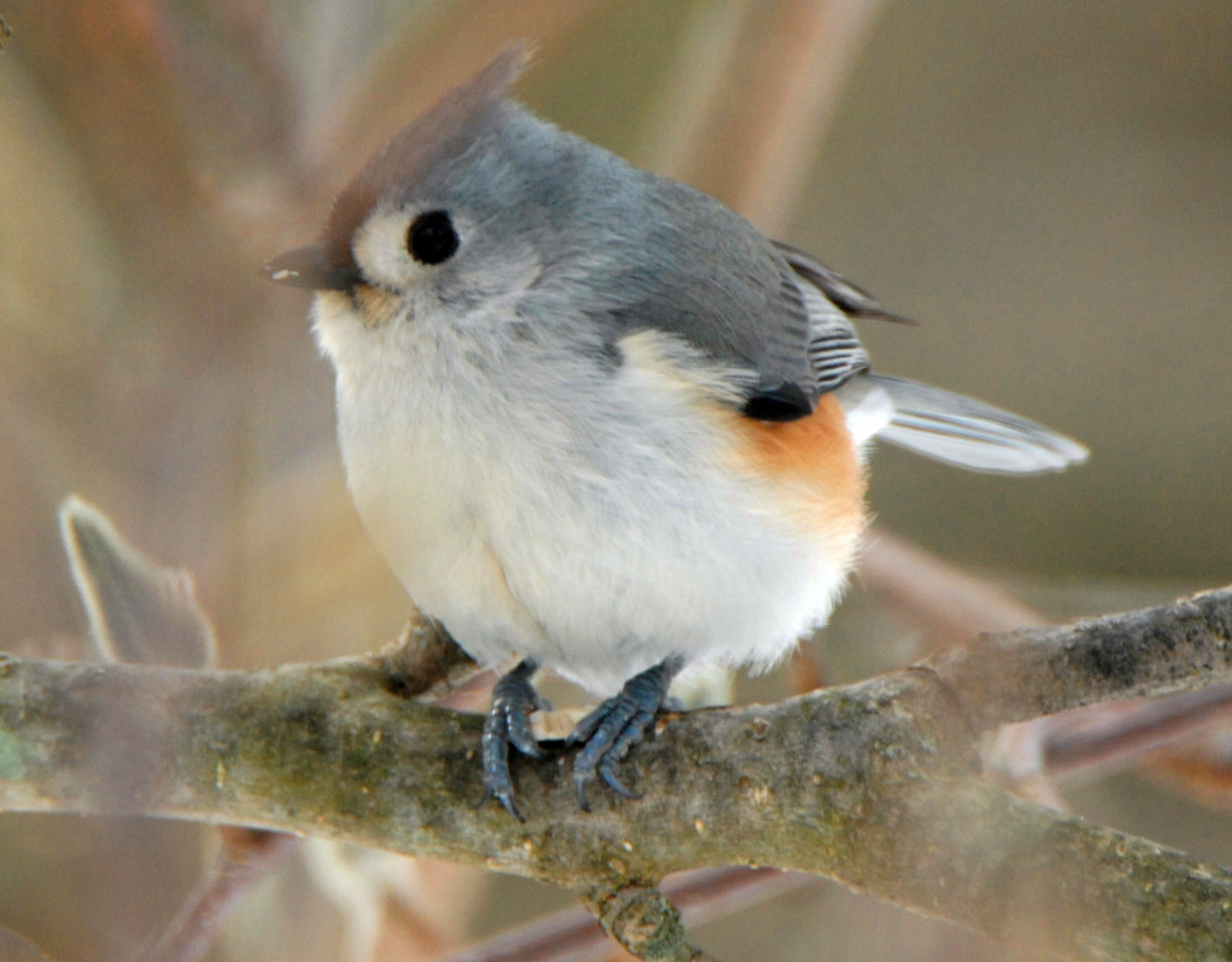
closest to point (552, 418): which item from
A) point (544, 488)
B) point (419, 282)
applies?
point (544, 488)

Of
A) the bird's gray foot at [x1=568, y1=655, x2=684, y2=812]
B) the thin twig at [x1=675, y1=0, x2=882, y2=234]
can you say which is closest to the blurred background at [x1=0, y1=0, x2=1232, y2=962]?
the thin twig at [x1=675, y1=0, x2=882, y2=234]

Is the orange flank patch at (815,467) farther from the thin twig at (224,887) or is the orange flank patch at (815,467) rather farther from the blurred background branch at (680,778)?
the thin twig at (224,887)

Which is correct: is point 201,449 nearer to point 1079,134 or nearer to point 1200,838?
point 1200,838

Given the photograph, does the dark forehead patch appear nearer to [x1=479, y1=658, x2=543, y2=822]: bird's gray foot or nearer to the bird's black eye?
the bird's black eye

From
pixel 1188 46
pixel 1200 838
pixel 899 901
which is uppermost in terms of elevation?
pixel 1188 46

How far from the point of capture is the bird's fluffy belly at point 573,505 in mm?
1441

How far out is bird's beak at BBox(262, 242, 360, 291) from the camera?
139 cm

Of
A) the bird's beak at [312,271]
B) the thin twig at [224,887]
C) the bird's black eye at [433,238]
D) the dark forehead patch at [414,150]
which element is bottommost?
the thin twig at [224,887]

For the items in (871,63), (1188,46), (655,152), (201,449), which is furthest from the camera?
(871,63)

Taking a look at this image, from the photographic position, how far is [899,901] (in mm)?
1052

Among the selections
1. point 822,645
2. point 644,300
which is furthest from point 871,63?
point 644,300

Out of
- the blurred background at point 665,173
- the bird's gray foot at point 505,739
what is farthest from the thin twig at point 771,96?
the bird's gray foot at point 505,739

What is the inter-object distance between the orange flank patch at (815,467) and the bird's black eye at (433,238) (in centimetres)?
40

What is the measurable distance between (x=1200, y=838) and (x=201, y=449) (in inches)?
113
